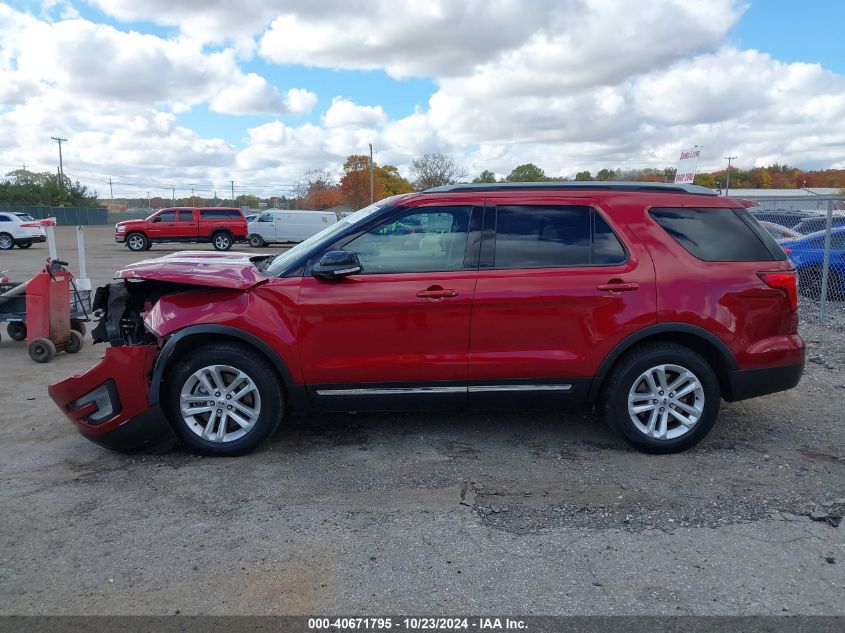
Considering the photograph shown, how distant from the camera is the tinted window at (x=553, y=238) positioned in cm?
448

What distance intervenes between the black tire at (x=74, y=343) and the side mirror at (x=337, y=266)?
4.80 metres

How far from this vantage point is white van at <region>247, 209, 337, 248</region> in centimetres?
3041

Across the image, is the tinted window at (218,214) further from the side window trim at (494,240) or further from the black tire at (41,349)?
the side window trim at (494,240)

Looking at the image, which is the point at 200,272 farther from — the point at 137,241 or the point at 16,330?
the point at 137,241

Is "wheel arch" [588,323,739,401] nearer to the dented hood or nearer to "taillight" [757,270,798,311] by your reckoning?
"taillight" [757,270,798,311]

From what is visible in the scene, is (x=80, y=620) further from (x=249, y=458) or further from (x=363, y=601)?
(x=249, y=458)

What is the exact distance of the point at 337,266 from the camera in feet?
14.1

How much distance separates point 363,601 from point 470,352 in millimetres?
1907

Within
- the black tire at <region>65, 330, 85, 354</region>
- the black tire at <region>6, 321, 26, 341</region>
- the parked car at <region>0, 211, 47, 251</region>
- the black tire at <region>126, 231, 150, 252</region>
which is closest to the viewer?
the black tire at <region>65, 330, 85, 354</region>

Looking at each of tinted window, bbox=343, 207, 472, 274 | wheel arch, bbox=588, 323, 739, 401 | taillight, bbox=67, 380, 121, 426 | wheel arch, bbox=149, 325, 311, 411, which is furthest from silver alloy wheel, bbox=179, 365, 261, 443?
wheel arch, bbox=588, 323, 739, 401

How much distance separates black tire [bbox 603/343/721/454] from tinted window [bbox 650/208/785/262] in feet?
2.34

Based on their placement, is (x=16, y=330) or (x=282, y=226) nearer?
(x=16, y=330)

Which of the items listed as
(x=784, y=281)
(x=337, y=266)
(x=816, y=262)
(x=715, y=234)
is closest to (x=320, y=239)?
(x=337, y=266)

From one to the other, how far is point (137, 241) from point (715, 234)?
2773cm
